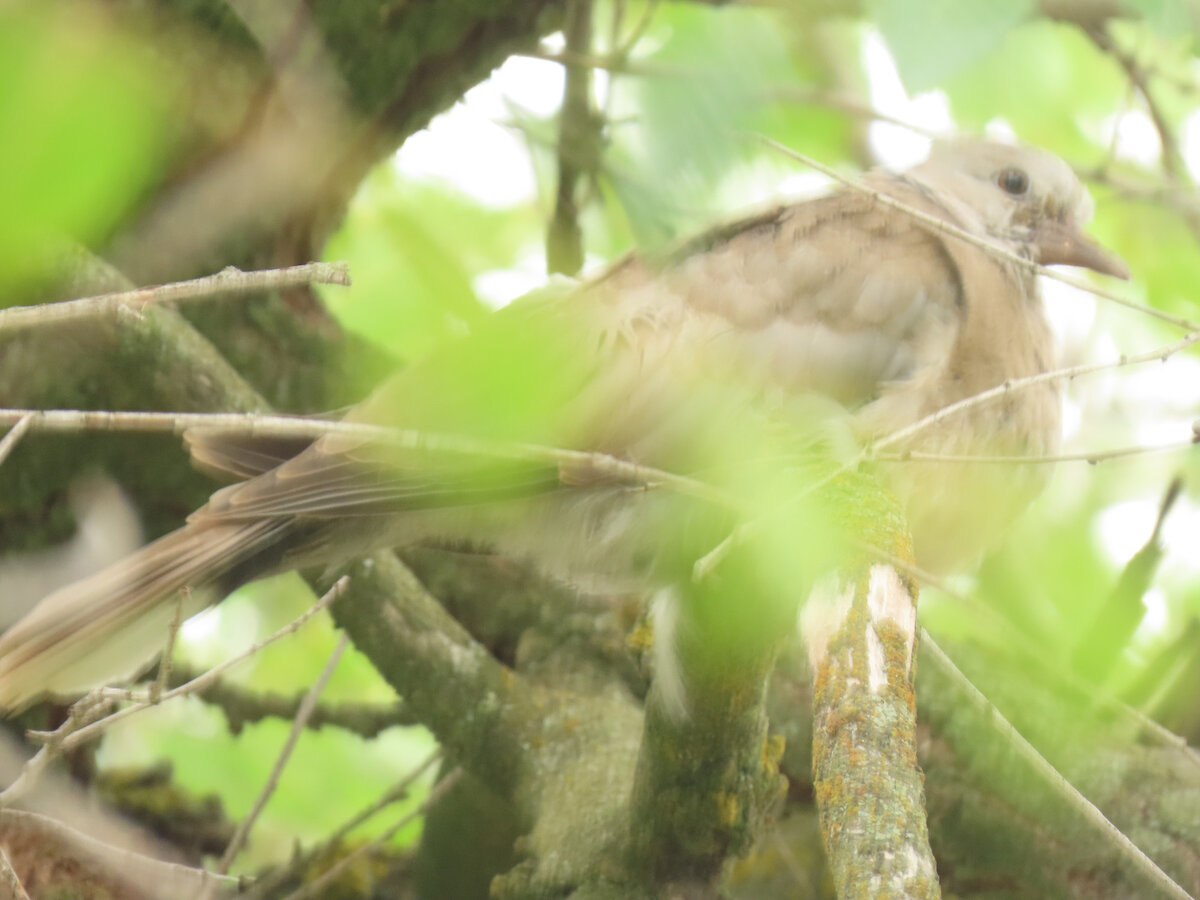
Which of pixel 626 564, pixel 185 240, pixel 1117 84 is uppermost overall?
pixel 1117 84

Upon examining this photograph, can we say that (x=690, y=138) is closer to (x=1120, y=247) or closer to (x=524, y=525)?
(x=524, y=525)

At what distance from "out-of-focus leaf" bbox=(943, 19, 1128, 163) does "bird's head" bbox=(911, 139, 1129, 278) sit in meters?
0.11

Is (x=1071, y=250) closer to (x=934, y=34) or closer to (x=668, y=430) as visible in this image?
(x=668, y=430)

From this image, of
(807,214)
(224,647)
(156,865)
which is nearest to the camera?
(156,865)

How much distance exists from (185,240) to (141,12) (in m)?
0.43

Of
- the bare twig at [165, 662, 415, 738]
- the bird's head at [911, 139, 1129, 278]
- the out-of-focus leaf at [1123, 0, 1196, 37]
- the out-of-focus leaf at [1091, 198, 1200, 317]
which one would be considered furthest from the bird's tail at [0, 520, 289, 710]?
the out-of-focus leaf at [1091, 198, 1200, 317]

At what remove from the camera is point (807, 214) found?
249 centimetres

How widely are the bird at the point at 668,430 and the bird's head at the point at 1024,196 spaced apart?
1.34 feet

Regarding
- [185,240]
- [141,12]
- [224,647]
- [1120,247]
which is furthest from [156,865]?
[1120,247]

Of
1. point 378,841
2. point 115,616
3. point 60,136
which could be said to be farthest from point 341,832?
point 60,136

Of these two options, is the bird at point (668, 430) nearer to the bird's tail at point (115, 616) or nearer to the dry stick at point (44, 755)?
the bird's tail at point (115, 616)

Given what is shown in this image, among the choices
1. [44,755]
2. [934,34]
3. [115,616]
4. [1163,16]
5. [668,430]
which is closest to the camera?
[44,755]

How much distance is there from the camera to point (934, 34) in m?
1.59

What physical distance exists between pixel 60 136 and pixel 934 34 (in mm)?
1152
